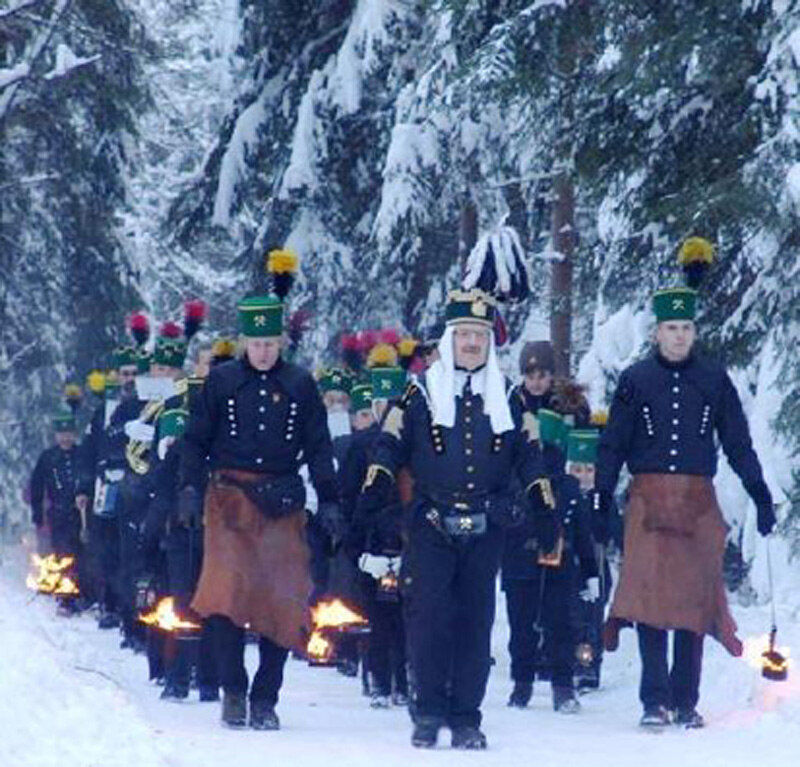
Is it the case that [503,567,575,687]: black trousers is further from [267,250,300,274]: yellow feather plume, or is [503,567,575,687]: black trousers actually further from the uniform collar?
[267,250,300,274]: yellow feather plume

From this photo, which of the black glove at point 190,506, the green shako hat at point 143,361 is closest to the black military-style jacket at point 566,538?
the black glove at point 190,506

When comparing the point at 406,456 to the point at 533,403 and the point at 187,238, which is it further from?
the point at 187,238

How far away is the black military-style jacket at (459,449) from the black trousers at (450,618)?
22 centimetres

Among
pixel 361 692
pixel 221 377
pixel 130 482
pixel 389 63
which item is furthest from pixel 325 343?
pixel 221 377

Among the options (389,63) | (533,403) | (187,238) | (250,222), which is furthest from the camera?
(250,222)

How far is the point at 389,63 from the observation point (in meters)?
25.2

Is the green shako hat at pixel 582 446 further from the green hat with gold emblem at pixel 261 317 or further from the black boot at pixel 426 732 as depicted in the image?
the black boot at pixel 426 732

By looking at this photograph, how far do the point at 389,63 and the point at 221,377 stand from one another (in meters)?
14.0

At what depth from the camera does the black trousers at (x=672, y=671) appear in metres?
11.8

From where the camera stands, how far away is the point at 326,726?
12156mm

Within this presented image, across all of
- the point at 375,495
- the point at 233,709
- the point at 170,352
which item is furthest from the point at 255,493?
the point at 170,352

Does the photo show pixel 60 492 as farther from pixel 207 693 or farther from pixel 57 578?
pixel 207 693

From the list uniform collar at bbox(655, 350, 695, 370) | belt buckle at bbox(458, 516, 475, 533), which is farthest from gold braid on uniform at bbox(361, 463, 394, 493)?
uniform collar at bbox(655, 350, 695, 370)

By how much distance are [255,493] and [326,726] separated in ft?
4.48
